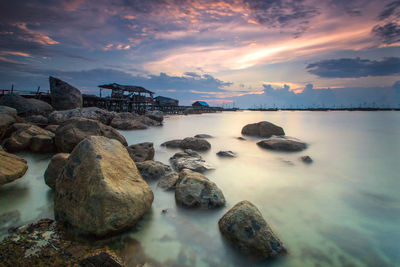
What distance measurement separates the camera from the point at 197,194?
3645 mm

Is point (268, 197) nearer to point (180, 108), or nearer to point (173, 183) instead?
point (173, 183)

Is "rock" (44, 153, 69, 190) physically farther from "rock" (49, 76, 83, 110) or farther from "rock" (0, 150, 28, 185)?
"rock" (49, 76, 83, 110)

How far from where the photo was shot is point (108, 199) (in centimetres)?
252

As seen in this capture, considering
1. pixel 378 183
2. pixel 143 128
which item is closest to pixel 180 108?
pixel 143 128

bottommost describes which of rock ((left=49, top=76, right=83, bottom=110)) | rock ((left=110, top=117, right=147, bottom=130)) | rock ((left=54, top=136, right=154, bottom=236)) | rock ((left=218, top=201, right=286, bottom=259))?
rock ((left=110, top=117, right=147, bottom=130))

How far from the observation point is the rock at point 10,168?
3629 mm

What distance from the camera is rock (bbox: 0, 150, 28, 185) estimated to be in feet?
11.9

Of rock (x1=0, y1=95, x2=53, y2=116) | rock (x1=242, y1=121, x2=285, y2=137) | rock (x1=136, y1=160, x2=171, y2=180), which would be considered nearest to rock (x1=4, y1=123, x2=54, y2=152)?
rock (x1=136, y1=160, x2=171, y2=180)

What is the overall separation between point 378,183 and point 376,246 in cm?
400

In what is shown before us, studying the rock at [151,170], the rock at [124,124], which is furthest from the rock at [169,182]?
the rock at [124,124]

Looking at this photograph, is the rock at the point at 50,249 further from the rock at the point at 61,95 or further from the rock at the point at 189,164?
the rock at the point at 61,95

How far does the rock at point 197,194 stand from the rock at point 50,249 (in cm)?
152

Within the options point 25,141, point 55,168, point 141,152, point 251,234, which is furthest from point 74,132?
point 251,234

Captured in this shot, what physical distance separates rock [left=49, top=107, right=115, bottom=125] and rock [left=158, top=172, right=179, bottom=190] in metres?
7.88
